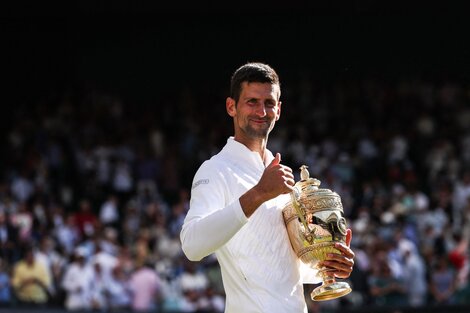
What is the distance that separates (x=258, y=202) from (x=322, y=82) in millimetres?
18891

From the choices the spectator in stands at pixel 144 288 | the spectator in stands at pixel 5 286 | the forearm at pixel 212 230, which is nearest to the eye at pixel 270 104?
the forearm at pixel 212 230

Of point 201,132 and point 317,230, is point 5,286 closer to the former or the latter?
point 201,132

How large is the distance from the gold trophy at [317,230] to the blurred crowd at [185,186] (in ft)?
30.1

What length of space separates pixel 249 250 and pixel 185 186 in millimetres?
14500

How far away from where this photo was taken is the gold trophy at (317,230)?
4.59 metres

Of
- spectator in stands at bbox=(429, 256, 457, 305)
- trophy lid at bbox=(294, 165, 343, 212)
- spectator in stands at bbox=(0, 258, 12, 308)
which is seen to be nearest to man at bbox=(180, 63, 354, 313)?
trophy lid at bbox=(294, 165, 343, 212)

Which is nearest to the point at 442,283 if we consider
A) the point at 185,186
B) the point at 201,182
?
the point at 185,186

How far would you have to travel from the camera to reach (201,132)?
20500mm

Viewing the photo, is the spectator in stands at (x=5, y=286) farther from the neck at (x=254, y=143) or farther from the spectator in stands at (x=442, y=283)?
the neck at (x=254, y=143)

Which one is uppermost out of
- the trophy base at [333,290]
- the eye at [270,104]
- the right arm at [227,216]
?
the eye at [270,104]

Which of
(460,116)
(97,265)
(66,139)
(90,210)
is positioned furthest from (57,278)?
(460,116)

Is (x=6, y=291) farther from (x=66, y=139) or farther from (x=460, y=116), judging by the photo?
(x=460, y=116)

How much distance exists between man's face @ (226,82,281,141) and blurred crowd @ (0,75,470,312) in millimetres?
9168

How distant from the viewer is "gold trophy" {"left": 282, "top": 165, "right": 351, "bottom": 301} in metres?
4.59
